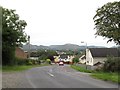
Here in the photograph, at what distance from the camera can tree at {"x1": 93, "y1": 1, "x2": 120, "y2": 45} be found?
44250 millimetres

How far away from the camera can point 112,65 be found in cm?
4756

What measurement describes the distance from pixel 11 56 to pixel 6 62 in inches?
64.8

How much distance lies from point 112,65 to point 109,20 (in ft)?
21.3

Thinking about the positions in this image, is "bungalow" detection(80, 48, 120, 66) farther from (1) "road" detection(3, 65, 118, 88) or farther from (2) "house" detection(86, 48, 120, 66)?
(1) "road" detection(3, 65, 118, 88)

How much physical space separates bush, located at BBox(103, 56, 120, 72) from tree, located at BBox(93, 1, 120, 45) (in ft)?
8.15

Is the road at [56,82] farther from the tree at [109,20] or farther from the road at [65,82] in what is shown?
the tree at [109,20]

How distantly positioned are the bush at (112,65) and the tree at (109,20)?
249 cm

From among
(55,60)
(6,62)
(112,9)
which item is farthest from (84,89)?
(55,60)

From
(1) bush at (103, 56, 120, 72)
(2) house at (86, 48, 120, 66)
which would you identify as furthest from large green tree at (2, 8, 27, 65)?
(2) house at (86, 48, 120, 66)

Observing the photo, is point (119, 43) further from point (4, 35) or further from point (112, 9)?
point (4, 35)

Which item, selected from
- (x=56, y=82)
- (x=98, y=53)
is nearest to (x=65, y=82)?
(x=56, y=82)

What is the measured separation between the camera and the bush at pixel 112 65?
45591 mm

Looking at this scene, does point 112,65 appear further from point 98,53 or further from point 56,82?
point 98,53

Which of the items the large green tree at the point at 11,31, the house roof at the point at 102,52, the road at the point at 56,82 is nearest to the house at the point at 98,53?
the house roof at the point at 102,52
